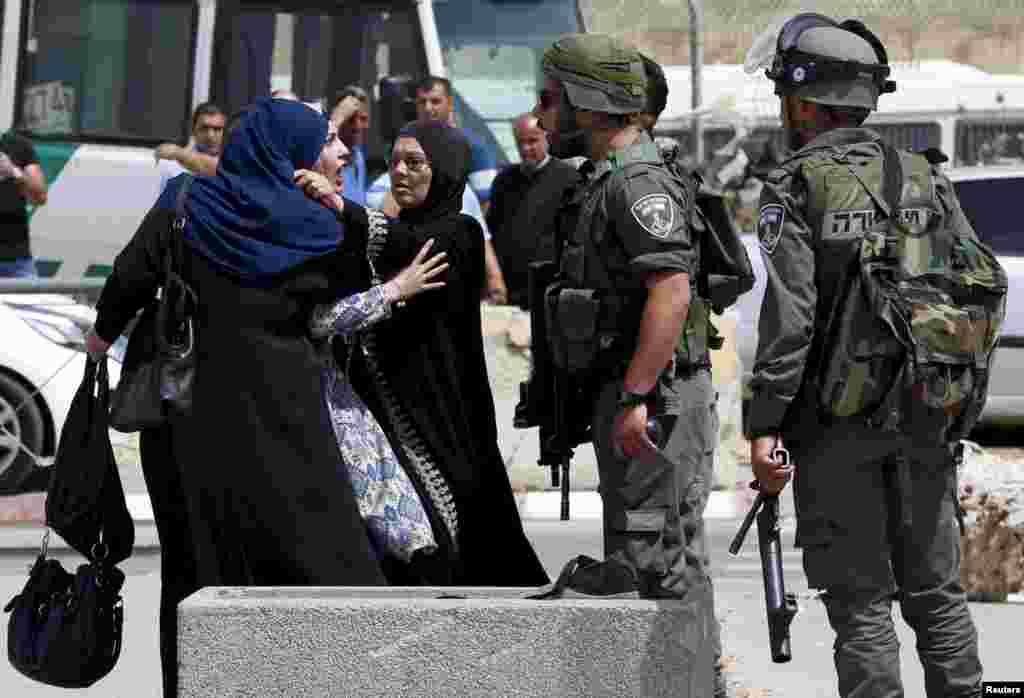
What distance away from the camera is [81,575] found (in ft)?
18.8

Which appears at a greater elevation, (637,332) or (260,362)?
(637,332)

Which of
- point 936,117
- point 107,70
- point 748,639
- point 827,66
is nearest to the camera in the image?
point 827,66

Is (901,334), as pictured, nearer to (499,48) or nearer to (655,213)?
(655,213)

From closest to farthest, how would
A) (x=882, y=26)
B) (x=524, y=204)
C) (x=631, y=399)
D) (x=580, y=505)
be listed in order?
(x=631, y=399), (x=580, y=505), (x=524, y=204), (x=882, y=26)

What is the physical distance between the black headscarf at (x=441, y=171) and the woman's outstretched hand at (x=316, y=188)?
1.31ft

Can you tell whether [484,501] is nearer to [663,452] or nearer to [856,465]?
[663,452]

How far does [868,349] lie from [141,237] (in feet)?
5.81

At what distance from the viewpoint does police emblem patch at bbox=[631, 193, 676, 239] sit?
5227 mm

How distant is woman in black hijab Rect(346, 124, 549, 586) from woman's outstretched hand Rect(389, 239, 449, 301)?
33mm

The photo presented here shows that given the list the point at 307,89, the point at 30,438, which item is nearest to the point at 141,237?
the point at 30,438

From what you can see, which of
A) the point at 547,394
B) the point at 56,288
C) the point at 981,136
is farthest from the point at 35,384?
the point at 981,136

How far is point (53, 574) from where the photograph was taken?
5746 millimetres

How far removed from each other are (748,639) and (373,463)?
2.07 metres

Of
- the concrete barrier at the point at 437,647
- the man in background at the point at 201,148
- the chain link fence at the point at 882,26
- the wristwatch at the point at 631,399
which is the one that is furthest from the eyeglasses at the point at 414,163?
the chain link fence at the point at 882,26
